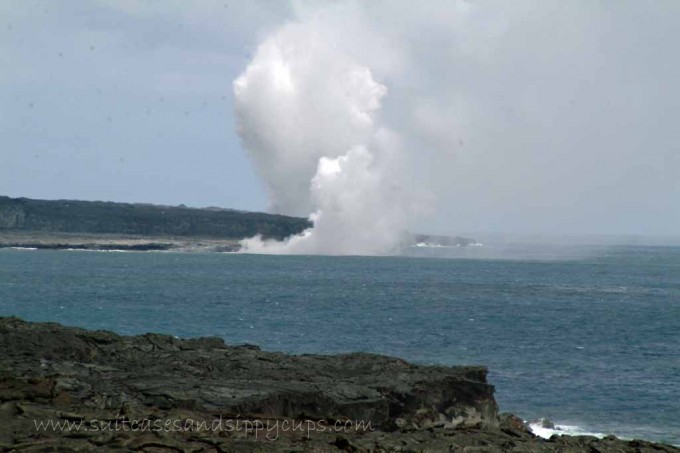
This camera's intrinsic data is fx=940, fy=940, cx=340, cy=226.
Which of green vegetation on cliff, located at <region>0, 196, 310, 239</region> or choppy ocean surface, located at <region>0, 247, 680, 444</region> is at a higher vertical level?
green vegetation on cliff, located at <region>0, 196, 310, 239</region>

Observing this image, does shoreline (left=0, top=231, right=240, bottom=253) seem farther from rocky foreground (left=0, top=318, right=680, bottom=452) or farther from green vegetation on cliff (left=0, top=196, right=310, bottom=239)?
rocky foreground (left=0, top=318, right=680, bottom=452)

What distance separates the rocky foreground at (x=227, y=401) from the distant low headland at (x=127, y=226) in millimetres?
146949

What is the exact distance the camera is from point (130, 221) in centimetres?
18600

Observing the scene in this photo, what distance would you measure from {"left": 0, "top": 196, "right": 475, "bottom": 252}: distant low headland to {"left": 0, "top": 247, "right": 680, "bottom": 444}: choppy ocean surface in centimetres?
6110

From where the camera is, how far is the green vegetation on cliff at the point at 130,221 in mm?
179625

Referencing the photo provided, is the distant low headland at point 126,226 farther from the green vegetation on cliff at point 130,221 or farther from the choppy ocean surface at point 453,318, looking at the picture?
the choppy ocean surface at point 453,318

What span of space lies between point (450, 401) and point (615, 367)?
21.9m

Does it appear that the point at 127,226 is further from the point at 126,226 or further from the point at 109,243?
the point at 109,243

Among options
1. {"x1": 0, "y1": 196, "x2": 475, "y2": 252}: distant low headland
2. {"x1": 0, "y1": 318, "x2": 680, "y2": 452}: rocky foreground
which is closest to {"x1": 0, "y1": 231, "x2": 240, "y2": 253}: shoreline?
{"x1": 0, "y1": 196, "x2": 475, "y2": 252}: distant low headland

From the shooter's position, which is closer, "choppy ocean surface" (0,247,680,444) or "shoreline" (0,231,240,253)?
"choppy ocean surface" (0,247,680,444)

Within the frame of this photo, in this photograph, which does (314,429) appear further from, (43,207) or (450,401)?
(43,207)

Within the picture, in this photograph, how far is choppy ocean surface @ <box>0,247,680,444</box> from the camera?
34.0 meters

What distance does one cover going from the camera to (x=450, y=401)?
21.2 metres

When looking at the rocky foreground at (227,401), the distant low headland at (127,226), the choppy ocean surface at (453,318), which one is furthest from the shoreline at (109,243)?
the rocky foreground at (227,401)
